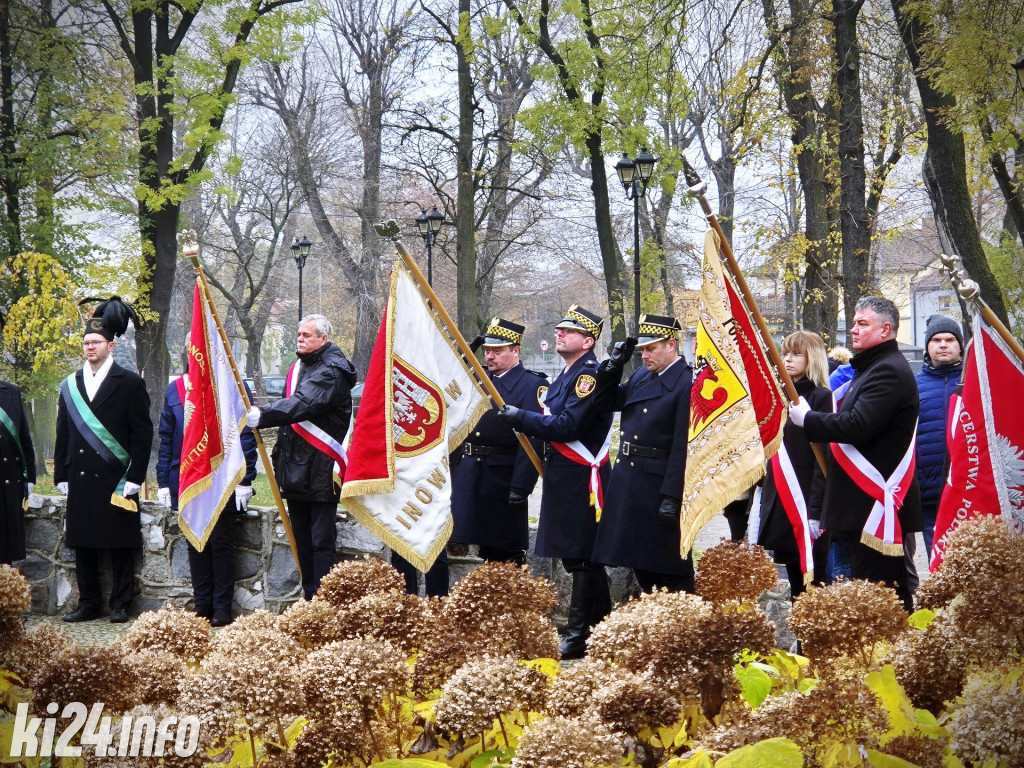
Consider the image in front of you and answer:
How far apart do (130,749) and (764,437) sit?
8.59ft

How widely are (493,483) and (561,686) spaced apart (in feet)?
13.5

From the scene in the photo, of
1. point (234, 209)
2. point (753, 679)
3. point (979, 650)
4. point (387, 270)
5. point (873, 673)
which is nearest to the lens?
point (979, 650)

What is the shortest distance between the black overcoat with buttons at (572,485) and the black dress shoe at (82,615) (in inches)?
139

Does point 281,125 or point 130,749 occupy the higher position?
point 281,125

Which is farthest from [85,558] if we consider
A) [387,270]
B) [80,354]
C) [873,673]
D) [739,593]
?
[387,270]

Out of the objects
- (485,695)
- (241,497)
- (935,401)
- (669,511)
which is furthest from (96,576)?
(485,695)

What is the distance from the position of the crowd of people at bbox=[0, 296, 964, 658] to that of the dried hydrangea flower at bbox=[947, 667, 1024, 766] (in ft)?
7.88

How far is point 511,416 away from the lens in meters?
5.46

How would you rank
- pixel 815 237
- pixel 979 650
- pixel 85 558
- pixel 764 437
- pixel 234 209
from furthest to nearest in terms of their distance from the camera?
1. pixel 234 209
2. pixel 815 237
3. pixel 85 558
4. pixel 764 437
5. pixel 979 650

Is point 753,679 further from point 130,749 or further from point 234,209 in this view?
point 234,209

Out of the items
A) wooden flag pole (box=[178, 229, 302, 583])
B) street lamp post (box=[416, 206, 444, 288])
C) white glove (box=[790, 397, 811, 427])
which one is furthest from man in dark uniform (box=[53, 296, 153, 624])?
street lamp post (box=[416, 206, 444, 288])

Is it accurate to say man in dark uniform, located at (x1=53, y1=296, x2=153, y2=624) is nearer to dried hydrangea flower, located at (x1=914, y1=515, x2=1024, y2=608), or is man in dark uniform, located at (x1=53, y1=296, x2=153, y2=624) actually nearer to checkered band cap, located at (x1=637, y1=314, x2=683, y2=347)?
checkered band cap, located at (x1=637, y1=314, x2=683, y2=347)

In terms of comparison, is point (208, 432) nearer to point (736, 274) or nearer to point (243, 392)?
point (243, 392)

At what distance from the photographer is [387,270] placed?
28.5m
